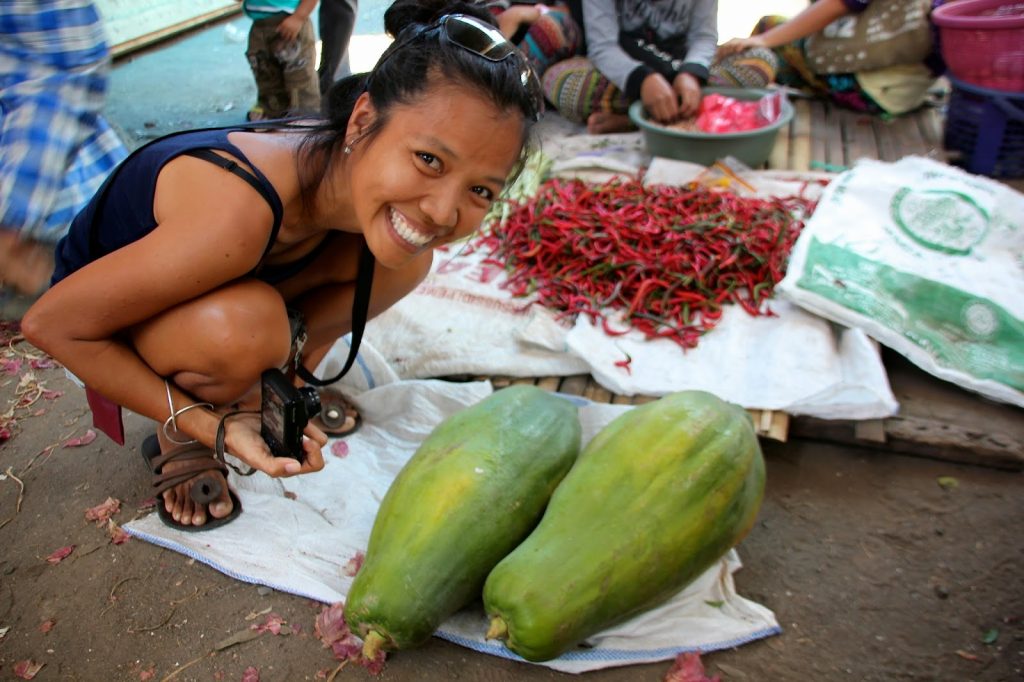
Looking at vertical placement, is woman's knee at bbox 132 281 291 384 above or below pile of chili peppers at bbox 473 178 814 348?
above

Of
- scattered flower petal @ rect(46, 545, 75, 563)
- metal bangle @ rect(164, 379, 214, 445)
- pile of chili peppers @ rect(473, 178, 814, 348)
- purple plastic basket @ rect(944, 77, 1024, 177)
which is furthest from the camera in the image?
purple plastic basket @ rect(944, 77, 1024, 177)

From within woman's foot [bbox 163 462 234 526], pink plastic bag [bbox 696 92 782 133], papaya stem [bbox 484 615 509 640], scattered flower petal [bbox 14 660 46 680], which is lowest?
scattered flower petal [bbox 14 660 46 680]

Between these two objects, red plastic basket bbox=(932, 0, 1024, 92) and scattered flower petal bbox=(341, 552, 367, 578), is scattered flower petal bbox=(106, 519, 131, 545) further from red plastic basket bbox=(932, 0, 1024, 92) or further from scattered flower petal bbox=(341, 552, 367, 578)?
red plastic basket bbox=(932, 0, 1024, 92)

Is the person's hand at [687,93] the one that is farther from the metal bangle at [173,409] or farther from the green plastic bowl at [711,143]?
the metal bangle at [173,409]

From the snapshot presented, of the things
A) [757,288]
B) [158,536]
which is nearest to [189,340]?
[158,536]

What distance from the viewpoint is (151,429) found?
8.52 ft

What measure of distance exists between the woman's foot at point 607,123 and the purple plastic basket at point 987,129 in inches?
69.6

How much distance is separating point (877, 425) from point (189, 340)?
6.80 ft

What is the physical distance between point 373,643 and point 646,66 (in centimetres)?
359

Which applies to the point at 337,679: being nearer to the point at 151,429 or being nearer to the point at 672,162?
the point at 151,429

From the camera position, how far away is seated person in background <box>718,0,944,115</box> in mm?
4441

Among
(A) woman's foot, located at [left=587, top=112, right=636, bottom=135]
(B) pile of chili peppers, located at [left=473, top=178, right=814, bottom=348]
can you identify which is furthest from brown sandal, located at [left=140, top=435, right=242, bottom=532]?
(A) woman's foot, located at [left=587, top=112, right=636, bottom=135]

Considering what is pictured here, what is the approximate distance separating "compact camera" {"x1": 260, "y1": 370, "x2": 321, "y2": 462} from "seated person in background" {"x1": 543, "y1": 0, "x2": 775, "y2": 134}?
3046mm

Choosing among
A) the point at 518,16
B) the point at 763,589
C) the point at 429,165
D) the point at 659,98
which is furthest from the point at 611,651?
the point at 518,16
